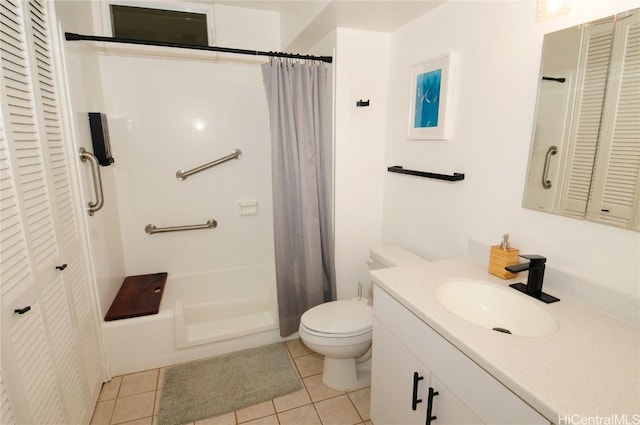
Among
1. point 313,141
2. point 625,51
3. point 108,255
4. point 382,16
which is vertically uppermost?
point 382,16

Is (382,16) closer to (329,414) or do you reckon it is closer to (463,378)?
(463,378)

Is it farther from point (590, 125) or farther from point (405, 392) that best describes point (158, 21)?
point (405, 392)

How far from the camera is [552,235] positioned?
126 cm

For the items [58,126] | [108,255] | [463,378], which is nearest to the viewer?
[463,378]

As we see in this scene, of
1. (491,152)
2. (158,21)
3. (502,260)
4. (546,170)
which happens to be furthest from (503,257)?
(158,21)

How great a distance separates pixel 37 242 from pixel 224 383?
1267mm

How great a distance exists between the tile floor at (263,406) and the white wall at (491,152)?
3.22 feet

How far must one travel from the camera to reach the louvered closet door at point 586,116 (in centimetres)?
107

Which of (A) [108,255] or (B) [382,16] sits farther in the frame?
(A) [108,255]

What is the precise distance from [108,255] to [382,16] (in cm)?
229

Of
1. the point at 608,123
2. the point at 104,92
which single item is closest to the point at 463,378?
the point at 608,123

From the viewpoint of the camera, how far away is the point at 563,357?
0.87m

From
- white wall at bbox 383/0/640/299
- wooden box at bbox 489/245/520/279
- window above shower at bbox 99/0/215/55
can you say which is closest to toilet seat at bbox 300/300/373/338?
white wall at bbox 383/0/640/299

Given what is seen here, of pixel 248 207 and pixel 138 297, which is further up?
pixel 248 207
